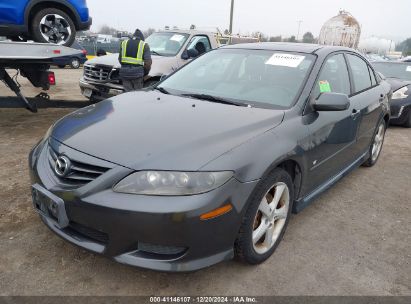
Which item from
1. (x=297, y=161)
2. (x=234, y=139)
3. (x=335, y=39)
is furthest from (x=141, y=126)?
(x=335, y=39)

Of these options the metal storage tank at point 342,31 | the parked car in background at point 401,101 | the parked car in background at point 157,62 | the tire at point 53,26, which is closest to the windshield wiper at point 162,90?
the parked car in background at point 157,62

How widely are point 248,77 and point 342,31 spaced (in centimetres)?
2925

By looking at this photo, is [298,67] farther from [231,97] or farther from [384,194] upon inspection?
[384,194]

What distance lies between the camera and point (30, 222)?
3.06 meters

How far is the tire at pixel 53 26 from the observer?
601 cm

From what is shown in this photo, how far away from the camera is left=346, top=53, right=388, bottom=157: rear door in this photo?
3918mm

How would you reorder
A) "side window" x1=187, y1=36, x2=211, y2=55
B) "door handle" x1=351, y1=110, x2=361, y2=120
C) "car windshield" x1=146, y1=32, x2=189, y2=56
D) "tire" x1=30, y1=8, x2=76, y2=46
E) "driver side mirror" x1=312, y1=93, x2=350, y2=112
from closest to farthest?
"driver side mirror" x1=312, y1=93, x2=350, y2=112 < "door handle" x1=351, y1=110, x2=361, y2=120 < "tire" x1=30, y1=8, x2=76, y2=46 < "car windshield" x1=146, y1=32, x2=189, y2=56 < "side window" x1=187, y1=36, x2=211, y2=55

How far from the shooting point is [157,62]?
7.18 meters

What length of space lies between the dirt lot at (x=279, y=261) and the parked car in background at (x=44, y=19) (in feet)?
9.83

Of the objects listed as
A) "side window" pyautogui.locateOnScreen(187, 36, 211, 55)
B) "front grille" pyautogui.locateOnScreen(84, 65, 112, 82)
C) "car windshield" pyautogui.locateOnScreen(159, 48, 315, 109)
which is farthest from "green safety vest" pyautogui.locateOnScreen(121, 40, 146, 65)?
"car windshield" pyautogui.locateOnScreen(159, 48, 315, 109)

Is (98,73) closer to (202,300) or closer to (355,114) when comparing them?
(355,114)

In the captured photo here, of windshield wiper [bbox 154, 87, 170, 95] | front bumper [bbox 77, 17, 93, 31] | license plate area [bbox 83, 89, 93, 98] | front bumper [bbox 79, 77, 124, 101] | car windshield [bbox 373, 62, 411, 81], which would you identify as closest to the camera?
windshield wiper [bbox 154, 87, 170, 95]

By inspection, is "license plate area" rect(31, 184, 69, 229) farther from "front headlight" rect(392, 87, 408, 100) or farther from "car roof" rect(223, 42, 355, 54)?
"front headlight" rect(392, 87, 408, 100)

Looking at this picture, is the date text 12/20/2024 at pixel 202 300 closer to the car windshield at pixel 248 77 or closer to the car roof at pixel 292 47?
the car windshield at pixel 248 77
